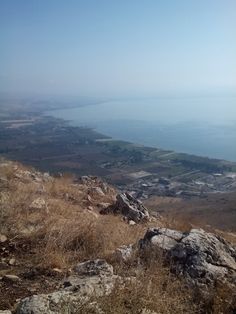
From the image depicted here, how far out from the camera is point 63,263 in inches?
183

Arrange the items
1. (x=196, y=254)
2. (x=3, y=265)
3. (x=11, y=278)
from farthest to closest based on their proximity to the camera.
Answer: (x=3, y=265), (x=196, y=254), (x=11, y=278)

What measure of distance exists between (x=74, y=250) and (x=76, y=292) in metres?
1.71

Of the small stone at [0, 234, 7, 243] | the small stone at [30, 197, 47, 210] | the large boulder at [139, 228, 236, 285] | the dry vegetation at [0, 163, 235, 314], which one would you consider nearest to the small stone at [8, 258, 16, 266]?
the dry vegetation at [0, 163, 235, 314]

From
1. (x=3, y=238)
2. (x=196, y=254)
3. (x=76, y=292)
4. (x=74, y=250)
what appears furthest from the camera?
(x=3, y=238)

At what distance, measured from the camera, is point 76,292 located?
3.46m

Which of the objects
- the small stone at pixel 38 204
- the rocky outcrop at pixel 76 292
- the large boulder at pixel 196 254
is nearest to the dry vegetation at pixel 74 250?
the small stone at pixel 38 204

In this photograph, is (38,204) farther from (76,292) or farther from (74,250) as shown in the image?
(76,292)

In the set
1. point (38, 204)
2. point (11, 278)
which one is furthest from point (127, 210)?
point (11, 278)

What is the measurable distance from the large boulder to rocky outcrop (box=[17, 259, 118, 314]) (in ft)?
2.40

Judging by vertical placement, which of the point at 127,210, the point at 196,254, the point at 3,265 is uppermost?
the point at 196,254

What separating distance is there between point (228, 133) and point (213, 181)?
7116 cm

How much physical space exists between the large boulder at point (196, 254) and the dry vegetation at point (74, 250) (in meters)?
0.25

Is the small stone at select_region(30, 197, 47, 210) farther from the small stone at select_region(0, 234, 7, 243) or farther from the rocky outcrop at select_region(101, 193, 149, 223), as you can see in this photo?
the rocky outcrop at select_region(101, 193, 149, 223)

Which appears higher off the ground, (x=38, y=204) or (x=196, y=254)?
(x=196, y=254)
